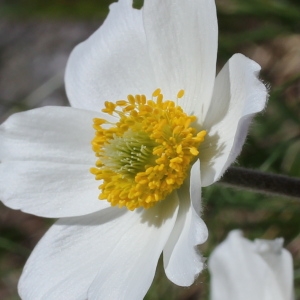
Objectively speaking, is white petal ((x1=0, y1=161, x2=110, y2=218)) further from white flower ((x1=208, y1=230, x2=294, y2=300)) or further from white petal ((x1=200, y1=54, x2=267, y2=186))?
white flower ((x1=208, y1=230, x2=294, y2=300))

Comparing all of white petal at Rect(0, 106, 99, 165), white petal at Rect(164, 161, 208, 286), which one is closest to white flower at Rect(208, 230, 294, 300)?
white petal at Rect(164, 161, 208, 286)

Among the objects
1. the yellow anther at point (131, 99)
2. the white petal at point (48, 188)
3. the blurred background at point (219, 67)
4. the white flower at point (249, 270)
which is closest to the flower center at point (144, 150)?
the yellow anther at point (131, 99)

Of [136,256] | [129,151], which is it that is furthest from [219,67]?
[136,256]

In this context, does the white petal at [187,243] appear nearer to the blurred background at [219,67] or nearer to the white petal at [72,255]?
the white petal at [72,255]

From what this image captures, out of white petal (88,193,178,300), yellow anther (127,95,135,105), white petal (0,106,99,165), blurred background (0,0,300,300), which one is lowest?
blurred background (0,0,300,300)

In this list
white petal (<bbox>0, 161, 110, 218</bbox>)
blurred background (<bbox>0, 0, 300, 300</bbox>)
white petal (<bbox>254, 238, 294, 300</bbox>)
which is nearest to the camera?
white petal (<bbox>254, 238, 294, 300</bbox>)

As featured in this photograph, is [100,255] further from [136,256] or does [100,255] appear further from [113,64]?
[113,64]
